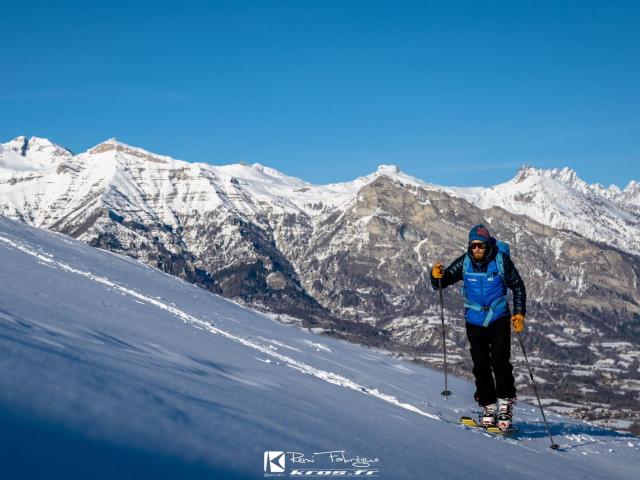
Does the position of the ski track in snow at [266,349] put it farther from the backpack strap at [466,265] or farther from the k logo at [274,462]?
the k logo at [274,462]

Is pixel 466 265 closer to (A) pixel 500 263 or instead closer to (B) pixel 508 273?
(A) pixel 500 263

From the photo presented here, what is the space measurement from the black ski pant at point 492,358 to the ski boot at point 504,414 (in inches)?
6.1

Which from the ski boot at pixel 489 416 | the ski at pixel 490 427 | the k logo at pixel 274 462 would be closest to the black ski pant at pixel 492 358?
the ski boot at pixel 489 416

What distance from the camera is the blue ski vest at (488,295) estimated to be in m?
14.5

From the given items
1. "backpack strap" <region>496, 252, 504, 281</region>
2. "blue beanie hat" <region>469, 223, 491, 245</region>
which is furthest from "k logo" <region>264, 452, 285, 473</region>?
"backpack strap" <region>496, 252, 504, 281</region>

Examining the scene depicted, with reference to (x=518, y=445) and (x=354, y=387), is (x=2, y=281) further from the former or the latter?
(x=518, y=445)

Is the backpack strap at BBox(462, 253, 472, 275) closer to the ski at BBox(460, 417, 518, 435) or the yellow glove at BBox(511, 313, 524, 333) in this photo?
the yellow glove at BBox(511, 313, 524, 333)

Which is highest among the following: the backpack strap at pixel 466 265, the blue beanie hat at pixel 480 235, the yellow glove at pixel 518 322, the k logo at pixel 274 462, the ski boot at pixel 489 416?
the blue beanie hat at pixel 480 235

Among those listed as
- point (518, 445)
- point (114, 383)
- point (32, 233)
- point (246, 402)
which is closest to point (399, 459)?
point (246, 402)

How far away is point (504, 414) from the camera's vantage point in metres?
15.2

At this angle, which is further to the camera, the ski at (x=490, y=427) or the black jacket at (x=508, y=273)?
the ski at (x=490, y=427)

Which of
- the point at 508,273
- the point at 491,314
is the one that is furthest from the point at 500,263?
the point at 491,314

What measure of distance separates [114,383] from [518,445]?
940cm

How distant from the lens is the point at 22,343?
332 inches
